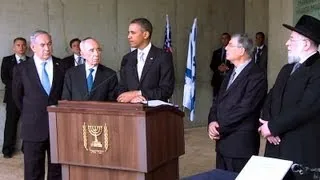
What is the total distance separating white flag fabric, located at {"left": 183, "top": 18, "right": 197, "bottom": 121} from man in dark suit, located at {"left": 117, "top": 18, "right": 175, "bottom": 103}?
4.37 m

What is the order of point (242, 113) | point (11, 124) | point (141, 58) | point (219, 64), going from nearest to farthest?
point (242, 113)
point (141, 58)
point (11, 124)
point (219, 64)

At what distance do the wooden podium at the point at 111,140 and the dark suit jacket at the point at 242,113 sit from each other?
413 millimetres

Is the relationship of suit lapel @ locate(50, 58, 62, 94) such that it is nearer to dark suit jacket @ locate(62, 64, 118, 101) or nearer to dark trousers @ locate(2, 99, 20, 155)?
dark suit jacket @ locate(62, 64, 118, 101)

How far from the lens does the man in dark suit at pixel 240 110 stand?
10.4 ft

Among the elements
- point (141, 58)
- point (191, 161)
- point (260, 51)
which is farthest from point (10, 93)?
point (260, 51)

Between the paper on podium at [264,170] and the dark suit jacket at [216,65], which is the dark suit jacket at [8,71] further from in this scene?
the paper on podium at [264,170]

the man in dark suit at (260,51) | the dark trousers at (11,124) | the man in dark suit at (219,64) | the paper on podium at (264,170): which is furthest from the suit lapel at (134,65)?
the man in dark suit at (219,64)

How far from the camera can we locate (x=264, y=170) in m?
1.62

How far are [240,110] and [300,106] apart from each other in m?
0.60

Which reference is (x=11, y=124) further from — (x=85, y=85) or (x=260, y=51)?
(x=260, y=51)

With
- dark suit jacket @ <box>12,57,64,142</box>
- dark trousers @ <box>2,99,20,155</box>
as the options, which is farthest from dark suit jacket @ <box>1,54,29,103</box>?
dark suit jacket @ <box>12,57,64,142</box>

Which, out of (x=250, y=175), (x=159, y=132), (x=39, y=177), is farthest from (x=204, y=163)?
(x=250, y=175)

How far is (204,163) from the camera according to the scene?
5582mm

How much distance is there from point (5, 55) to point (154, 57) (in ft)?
12.3
